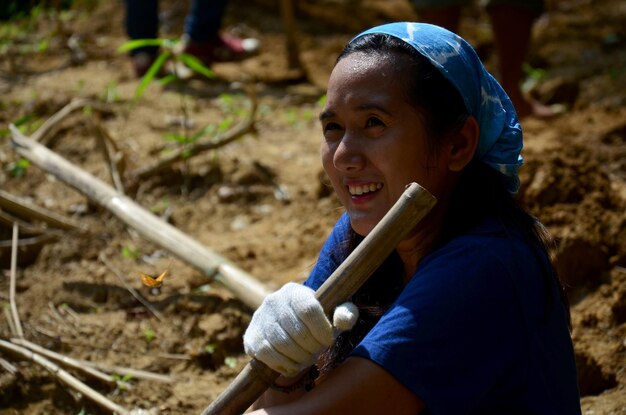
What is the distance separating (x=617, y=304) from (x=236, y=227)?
65.6 inches

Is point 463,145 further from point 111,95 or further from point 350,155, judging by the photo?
point 111,95

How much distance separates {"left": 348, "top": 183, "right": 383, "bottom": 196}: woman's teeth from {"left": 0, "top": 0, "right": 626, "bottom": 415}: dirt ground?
105 centimetres

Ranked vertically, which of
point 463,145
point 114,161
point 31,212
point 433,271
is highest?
point 463,145

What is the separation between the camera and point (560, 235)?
2.91 m

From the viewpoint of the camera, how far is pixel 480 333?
154 cm

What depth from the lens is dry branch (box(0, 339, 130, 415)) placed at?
8.32 feet

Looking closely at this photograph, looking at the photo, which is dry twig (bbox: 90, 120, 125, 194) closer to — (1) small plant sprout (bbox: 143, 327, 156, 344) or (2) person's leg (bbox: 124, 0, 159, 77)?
(1) small plant sprout (bbox: 143, 327, 156, 344)

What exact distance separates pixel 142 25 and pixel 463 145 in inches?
165

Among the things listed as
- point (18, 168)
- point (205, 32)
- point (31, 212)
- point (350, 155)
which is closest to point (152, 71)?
point (31, 212)

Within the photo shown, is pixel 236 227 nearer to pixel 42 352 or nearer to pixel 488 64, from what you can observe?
pixel 42 352

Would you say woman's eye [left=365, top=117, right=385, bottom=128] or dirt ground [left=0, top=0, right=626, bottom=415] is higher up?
woman's eye [left=365, top=117, right=385, bottom=128]

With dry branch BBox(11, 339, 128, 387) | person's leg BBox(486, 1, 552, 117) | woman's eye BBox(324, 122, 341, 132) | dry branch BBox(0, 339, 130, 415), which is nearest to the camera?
woman's eye BBox(324, 122, 341, 132)

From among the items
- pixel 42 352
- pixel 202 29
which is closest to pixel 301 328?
pixel 42 352

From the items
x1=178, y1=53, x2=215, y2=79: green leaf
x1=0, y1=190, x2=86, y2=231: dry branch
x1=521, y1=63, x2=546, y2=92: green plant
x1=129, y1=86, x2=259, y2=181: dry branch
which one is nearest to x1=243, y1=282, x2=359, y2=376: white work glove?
x1=0, y1=190, x2=86, y2=231: dry branch
